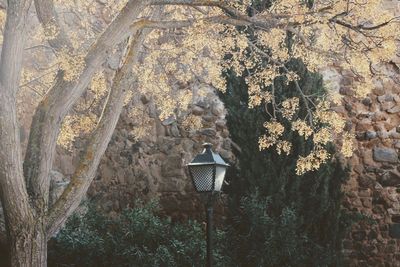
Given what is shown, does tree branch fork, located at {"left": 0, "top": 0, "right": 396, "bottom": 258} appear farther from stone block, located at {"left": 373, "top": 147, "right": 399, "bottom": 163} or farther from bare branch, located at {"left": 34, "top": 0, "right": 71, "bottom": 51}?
stone block, located at {"left": 373, "top": 147, "right": 399, "bottom": 163}

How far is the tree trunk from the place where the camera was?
5.47 m

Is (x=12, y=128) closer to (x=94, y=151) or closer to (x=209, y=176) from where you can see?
(x=94, y=151)

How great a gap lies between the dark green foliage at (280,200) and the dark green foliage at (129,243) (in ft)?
1.73

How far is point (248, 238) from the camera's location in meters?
8.09

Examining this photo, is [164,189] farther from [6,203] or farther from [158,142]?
[6,203]

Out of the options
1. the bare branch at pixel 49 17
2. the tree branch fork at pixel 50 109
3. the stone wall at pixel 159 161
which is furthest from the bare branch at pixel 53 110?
the stone wall at pixel 159 161

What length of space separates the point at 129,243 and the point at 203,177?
2.62 meters

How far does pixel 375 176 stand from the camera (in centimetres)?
932

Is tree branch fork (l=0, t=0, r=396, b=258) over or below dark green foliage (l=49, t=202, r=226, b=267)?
over

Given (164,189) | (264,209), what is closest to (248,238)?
(264,209)

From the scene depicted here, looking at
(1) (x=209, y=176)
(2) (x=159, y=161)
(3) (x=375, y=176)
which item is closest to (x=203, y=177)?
(1) (x=209, y=176)

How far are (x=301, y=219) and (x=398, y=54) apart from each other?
3342 millimetres

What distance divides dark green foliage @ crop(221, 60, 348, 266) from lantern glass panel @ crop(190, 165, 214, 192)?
2.28 m

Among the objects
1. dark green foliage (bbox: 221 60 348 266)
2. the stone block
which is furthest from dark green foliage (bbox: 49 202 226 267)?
the stone block
